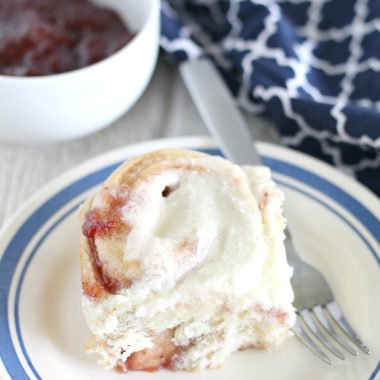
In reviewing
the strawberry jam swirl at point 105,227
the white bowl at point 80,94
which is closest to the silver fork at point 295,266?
the white bowl at point 80,94

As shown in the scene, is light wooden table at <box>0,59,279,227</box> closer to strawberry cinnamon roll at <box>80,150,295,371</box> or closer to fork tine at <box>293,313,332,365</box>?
strawberry cinnamon roll at <box>80,150,295,371</box>

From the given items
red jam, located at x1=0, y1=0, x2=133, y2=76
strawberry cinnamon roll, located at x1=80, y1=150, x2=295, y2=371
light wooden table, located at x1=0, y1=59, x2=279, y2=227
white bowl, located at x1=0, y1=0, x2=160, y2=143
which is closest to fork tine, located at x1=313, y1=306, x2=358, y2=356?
strawberry cinnamon roll, located at x1=80, y1=150, x2=295, y2=371

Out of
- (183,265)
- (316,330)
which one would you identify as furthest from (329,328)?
(183,265)

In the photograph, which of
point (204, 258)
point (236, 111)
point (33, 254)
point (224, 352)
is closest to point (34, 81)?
point (33, 254)

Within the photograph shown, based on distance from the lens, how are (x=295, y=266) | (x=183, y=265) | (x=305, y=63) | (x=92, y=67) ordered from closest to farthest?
1. (x=183, y=265)
2. (x=295, y=266)
3. (x=92, y=67)
4. (x=305, y=63)

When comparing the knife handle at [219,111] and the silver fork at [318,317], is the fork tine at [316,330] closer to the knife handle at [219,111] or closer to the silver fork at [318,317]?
the silver fork at [318,317]

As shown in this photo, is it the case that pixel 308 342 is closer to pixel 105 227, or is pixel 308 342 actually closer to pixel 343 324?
pixel 343 324
